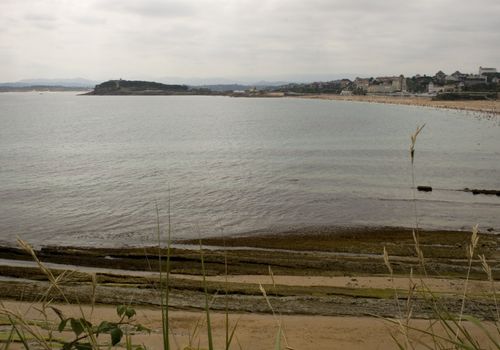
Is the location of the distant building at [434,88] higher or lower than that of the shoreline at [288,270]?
higher

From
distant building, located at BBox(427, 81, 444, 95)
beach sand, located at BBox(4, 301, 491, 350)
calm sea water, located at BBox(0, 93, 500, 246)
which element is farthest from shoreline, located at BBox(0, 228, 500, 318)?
distant building, located at BBox(427, 81, 444, 95)

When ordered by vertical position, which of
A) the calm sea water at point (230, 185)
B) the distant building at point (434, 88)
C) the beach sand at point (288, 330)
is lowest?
the calm sea water at point (230, 185)

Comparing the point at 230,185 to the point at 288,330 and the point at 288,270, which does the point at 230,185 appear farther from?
the point at 288,330

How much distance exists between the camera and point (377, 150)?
1858 inches

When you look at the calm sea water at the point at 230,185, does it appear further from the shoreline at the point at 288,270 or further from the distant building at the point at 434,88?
the distant building at the point at 434,88

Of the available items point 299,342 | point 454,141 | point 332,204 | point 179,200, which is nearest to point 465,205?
point 332,204

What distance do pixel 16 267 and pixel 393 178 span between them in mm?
24545

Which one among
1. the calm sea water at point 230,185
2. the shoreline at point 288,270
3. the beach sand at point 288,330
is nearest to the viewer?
the beach sand at point 288,330

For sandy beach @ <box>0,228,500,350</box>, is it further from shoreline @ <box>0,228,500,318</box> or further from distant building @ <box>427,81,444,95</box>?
distant building @ <box>427,81,444,95</box>

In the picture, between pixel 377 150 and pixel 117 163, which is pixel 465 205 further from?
pixel 117 163

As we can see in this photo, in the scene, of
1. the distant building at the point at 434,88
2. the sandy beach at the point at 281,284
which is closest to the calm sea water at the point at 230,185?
the sandy beach at the point at 281,284

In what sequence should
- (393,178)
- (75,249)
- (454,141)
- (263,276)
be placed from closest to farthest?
(263,276) → (75,249) → (393,178) → (454,141)

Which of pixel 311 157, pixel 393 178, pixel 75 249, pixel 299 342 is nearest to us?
pixel 299 342

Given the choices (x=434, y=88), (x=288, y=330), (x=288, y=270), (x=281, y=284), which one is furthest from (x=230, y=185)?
(x=434, y=88)
